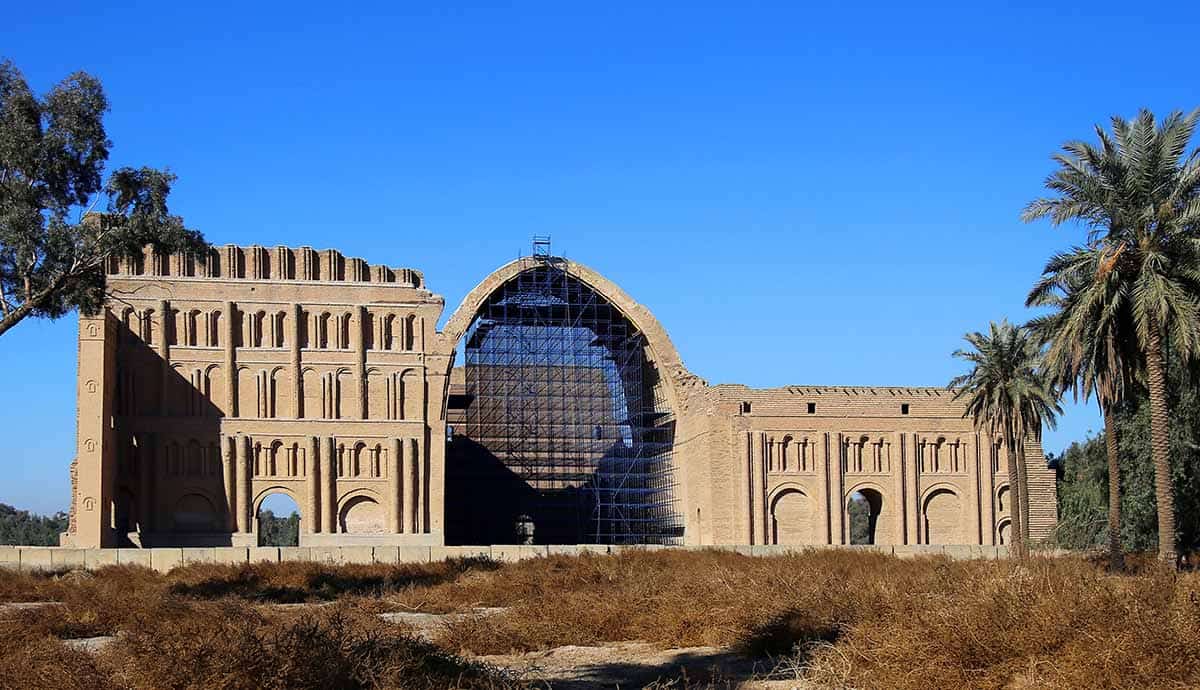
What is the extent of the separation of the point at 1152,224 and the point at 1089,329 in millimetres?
2503

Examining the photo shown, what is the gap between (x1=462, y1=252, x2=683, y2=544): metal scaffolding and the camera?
60.8 metres

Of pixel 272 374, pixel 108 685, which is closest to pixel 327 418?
pixel 272 374

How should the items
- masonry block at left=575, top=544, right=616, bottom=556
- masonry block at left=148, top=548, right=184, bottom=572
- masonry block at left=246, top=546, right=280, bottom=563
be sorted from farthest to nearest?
masonry block at left=575, top=544, right=616, bottom=556 < masonry block at left=246, top=546, right=280, bottom=563 < masonry block at left=148, top=548, right=184, bottom=572

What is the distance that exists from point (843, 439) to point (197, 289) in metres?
27.8

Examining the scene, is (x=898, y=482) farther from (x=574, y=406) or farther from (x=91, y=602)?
(x=91, y=602)

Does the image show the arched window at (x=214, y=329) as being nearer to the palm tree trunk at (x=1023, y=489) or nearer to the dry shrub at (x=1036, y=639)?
the palm tree trunk at (x=1023, y=489)

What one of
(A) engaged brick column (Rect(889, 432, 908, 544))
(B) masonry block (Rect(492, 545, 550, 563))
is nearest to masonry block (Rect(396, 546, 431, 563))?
(B) masonry block (Rect(492, 545, 550, 563))

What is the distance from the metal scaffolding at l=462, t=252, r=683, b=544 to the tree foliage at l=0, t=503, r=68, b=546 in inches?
2093

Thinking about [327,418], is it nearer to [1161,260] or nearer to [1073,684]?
[1161,260]

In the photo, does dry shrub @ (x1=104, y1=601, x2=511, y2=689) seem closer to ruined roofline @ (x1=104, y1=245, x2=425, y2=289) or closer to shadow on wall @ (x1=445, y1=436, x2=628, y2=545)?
ruined roofline @ (x1=104, y1=245, x2=425, y2=289)

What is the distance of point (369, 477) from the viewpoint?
5453cm

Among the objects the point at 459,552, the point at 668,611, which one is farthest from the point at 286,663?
the point at 459,552

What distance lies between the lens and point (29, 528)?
123438 millimetres

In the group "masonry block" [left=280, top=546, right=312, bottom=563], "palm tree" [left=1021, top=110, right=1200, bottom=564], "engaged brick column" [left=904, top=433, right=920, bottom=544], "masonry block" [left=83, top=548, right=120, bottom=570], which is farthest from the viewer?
"engaged brick column" [left=904, top=433, right=920, bottom=544]
